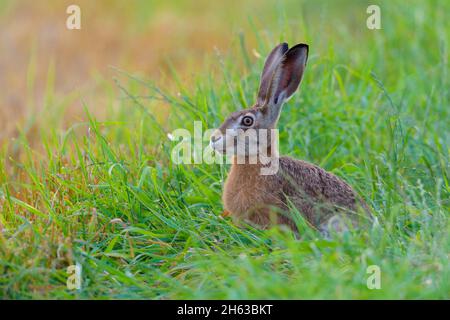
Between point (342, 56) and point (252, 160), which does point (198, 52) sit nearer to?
point (342, 56)

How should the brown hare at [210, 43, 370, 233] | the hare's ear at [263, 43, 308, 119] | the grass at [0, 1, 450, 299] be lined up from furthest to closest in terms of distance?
the hare's ear at [263, 43, 308, 119]
the brown hare at [210, 43, 370, 233]
the grass at [0, 1, 450, 299]

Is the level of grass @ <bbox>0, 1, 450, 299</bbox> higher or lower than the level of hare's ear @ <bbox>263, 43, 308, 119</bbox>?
lower

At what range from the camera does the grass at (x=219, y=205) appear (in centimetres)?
379

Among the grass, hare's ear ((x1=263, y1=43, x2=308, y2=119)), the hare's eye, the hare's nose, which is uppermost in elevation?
hare's ear ((x1=263, y1=43, x2=308, y2=119))

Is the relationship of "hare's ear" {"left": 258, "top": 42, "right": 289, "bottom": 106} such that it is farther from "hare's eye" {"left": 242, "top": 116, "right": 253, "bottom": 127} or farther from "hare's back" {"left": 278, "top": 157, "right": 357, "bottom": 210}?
"hare's back" {"left": 278, "top": 157, "right": 357, "bottom": 210}

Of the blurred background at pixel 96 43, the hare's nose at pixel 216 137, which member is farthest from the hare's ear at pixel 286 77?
the blurred background at pixel 96 43

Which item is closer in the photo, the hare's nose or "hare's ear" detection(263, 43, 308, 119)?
the hare's nose

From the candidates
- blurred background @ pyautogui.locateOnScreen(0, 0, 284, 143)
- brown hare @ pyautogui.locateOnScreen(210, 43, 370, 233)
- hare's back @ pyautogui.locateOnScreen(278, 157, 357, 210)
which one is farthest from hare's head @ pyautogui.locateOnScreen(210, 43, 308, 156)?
blurred background @ pyautogui.locateOnScreen(0, 0, 284, 143)

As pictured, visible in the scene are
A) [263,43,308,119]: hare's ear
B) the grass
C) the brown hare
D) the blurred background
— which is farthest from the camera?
the blurred background

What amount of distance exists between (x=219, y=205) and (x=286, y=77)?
0.92 m

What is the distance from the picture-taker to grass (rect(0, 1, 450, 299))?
12.4ft

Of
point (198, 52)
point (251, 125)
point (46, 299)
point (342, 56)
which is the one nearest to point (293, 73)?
point (251, 125)

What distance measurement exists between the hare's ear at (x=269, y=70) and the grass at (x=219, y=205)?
2.21ft
